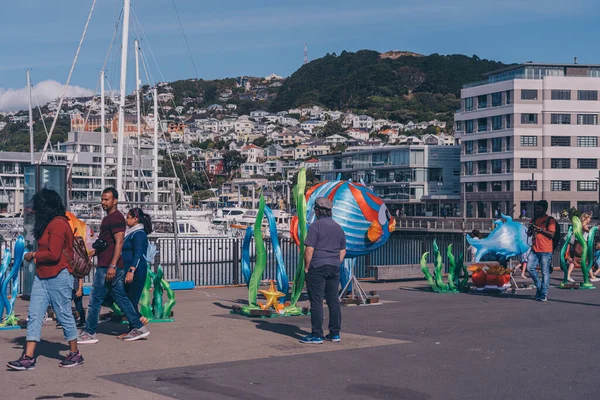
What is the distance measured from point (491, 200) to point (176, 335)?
249 ft

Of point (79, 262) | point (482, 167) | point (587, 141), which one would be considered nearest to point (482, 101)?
point (482, 167)

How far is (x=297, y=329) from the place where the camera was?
40.6 feet

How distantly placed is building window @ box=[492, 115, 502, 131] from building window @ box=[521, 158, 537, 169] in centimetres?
428

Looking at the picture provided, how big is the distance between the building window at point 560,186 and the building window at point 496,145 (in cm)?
616

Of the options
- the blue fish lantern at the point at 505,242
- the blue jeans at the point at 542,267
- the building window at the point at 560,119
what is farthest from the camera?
the building window at the point at 560,119

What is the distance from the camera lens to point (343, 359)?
990 cm

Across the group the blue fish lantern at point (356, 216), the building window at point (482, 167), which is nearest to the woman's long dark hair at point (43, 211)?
the blue fish lantern at point (356, 216)

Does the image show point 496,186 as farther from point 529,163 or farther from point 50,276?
point 50,276

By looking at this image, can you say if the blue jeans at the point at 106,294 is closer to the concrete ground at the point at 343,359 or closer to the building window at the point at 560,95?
the concrete ground at the point at 343,359

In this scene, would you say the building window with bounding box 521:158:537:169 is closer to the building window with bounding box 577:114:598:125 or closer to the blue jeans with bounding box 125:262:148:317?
the building window with bounding box 577:114:598:125

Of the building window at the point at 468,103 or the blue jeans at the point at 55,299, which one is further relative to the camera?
the building window at the point at 468,103

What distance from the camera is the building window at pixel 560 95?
79.7m

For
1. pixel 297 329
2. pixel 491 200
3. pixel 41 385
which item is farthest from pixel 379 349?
pixel 491 200

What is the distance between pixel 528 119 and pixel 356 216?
2720 inches
